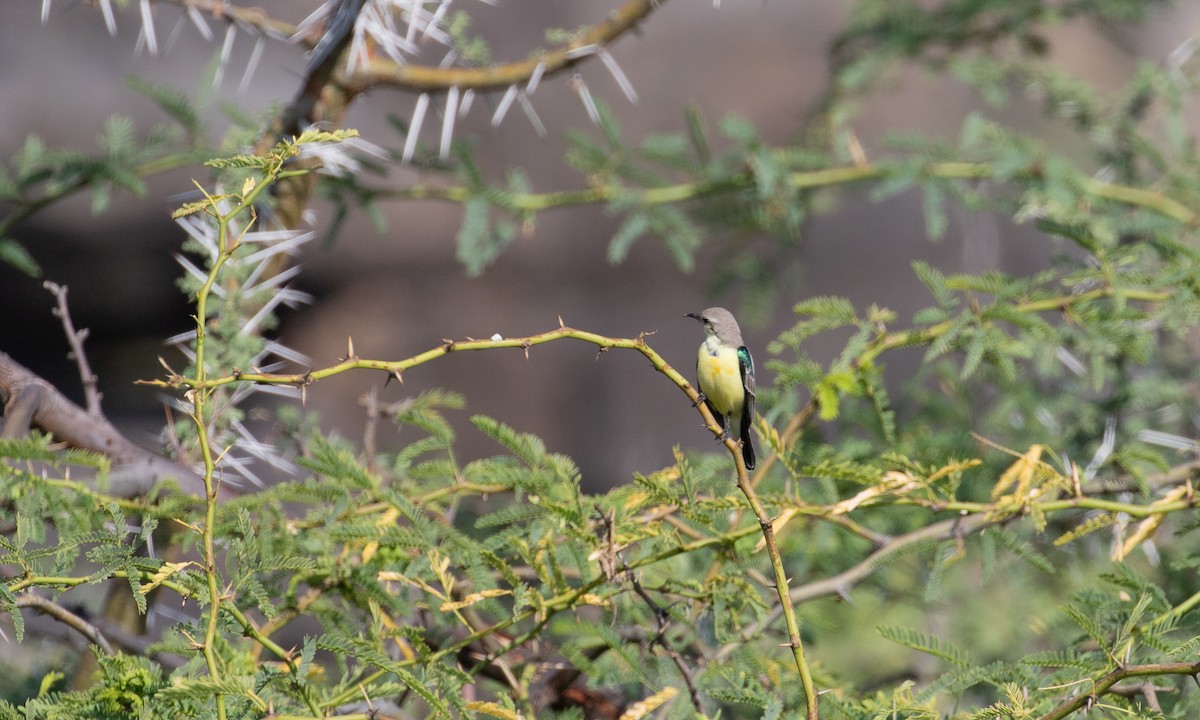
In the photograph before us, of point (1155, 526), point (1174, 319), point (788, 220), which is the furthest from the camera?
point (788, 220)

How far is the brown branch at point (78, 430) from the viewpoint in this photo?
2566mm

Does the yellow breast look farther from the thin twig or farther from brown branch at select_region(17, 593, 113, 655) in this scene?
brown branch at select_region(17, 593, 113, 655)

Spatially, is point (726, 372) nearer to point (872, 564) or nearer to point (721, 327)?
point (721, 327)

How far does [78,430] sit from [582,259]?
5744mm

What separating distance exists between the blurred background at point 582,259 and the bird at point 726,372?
12.7 feet

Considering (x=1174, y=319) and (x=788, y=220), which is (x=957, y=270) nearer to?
(x=788, y=220)

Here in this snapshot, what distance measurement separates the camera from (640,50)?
8133 mm

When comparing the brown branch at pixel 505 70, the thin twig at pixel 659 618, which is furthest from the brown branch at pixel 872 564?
the brown branch at pixel 505 70

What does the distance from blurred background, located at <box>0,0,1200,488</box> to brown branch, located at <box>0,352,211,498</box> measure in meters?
4.47

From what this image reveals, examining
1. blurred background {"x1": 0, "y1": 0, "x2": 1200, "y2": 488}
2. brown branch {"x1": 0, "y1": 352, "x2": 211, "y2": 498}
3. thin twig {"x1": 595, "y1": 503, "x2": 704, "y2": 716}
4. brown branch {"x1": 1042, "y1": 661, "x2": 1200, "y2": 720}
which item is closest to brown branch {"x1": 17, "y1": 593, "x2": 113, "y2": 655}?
brown branch {"x1": 0, "y1": 352, "x2": 211, "y2": 498}

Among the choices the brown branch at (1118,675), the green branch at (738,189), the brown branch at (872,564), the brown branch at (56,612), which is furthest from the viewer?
the green branch at (738,189)

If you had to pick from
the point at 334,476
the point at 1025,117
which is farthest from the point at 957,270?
the point at 334,476

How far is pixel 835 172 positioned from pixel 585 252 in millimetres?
4305

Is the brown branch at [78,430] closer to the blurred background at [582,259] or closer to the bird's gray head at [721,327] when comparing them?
the bird's gray head at [721,327]
